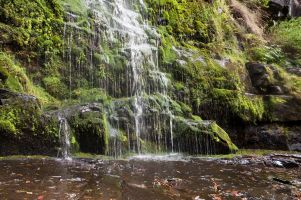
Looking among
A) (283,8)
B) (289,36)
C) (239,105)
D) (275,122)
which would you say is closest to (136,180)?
(239,105)

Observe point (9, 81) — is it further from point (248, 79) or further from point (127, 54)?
point (248, 79)

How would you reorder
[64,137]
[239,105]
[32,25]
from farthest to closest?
1. [239,105]
2. [32,25]
3. [64,137]

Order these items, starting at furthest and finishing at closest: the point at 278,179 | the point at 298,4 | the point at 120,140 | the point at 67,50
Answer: the point at 298,4, the point at 67,50, the point at 120,140, the point at 278,179

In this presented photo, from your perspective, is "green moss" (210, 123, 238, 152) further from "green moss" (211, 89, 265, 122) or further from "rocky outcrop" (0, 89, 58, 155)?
"rocky outcrop" (0, 89, 58, 155)

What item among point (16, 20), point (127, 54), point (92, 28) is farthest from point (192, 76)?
point (16, 20)

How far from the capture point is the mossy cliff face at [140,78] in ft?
26.1

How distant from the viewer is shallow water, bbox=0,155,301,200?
4738 mm

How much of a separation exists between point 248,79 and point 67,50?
6.40 m

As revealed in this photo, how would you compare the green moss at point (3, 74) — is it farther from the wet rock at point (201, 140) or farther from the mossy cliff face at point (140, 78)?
the wet rock at point (201, 140)

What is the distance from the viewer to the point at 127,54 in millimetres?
10062

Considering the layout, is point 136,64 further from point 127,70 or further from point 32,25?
point 32,25

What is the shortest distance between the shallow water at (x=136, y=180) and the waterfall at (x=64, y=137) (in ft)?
1.38

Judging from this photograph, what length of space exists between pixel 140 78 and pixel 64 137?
3472mm

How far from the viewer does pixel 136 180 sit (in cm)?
566
